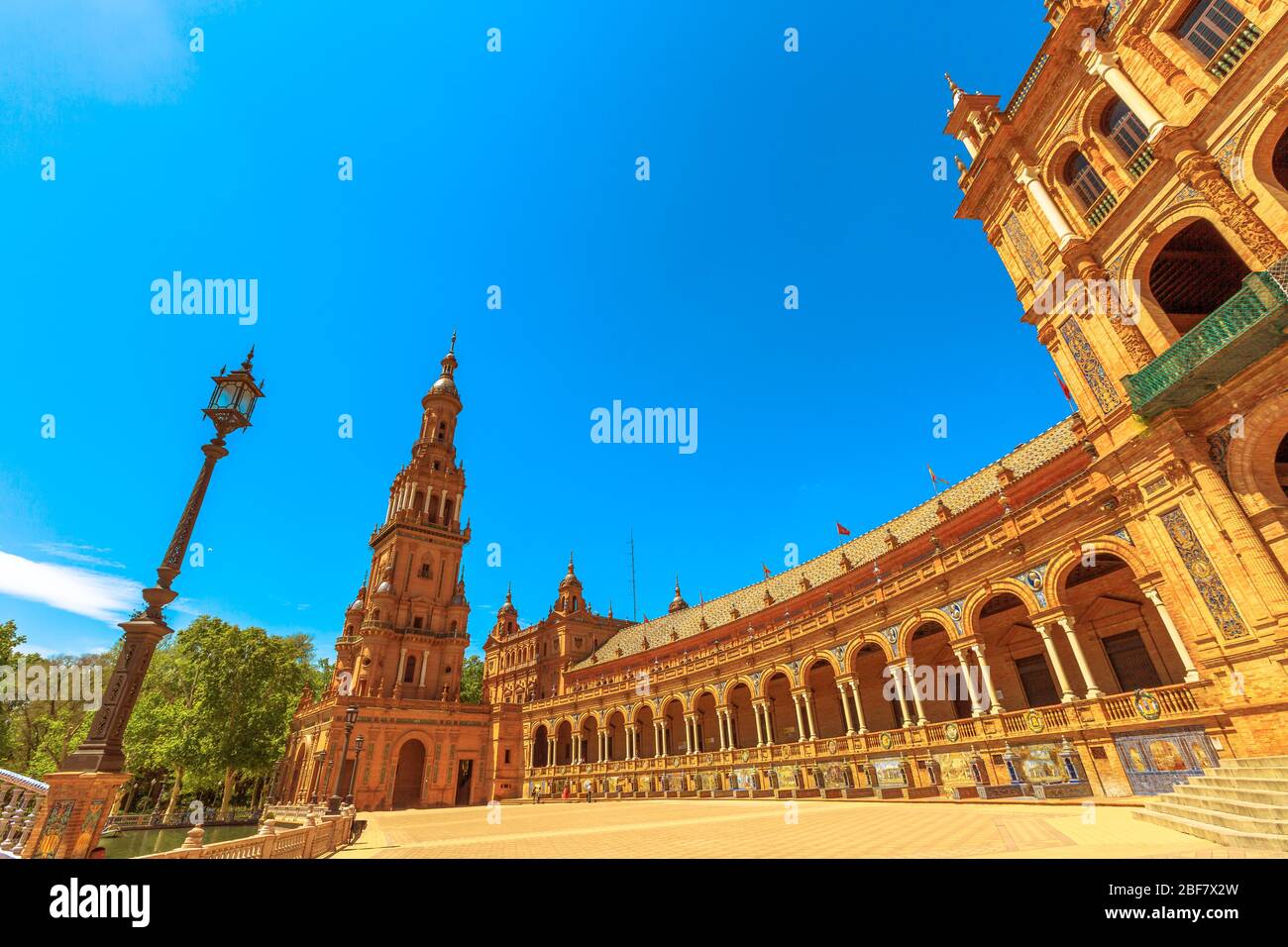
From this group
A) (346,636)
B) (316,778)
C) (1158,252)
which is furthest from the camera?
(346,636)

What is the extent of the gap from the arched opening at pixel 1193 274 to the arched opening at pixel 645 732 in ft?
107

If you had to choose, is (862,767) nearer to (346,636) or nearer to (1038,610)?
(1038,610)

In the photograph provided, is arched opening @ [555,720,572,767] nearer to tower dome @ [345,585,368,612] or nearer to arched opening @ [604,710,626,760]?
arched opening @ [604,710,626,760]

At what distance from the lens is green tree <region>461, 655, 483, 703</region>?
65625 millimetres

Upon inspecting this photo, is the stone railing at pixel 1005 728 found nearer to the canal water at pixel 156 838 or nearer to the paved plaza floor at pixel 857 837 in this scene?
the paved plaza floor at pixel 857 837

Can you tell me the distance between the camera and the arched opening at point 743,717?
3203 cm

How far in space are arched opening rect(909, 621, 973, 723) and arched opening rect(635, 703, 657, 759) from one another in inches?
727

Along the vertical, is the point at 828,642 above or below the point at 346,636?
below

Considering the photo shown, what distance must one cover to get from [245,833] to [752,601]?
1379 inches

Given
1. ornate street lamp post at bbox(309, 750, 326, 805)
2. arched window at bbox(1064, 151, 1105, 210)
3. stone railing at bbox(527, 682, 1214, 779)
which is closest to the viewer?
stone railing at bbox(527, 682, 1214, 779)

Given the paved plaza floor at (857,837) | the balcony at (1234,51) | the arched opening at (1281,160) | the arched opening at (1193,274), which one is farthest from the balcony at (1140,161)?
the paved plaza floor at (857,837)

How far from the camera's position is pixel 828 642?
2447 centimetres

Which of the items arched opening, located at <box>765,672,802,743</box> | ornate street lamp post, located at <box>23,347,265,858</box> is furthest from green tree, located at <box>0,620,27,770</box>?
arched opening, located at <box>765,672,802,743</box>
